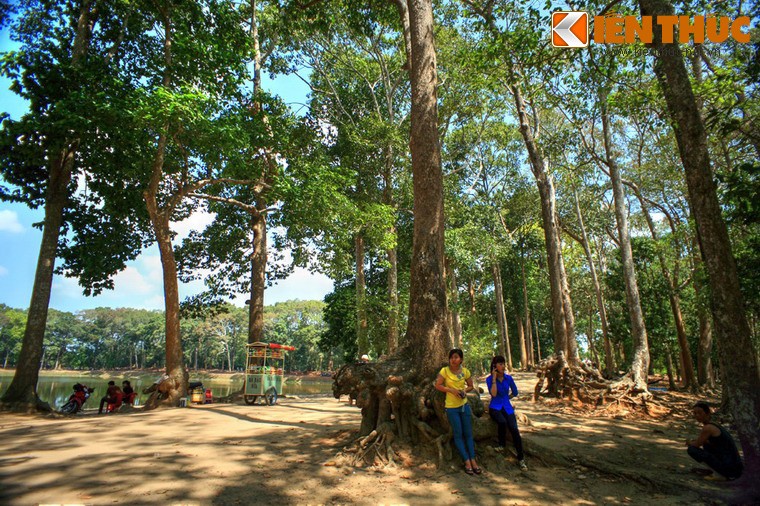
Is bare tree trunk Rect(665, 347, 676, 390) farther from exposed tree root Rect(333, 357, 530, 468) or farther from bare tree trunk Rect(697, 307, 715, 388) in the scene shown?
exposed tree root Rect(333, 357, 530, 468)

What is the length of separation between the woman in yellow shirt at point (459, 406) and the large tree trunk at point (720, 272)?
2.90m

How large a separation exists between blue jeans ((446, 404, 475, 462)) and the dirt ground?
248mm

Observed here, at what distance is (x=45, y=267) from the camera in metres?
12.0

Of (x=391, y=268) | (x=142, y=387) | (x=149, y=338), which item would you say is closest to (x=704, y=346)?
(x=391, y=268)

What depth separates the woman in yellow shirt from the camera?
5.06 meters

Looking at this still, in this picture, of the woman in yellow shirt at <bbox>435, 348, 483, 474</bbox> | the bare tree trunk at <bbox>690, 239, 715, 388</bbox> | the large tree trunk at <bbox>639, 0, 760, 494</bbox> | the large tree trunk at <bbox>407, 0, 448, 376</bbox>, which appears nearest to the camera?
the large tree trunk at <bbox>639, 0, 760, 494</bbox>

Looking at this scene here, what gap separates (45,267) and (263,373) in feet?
24.3

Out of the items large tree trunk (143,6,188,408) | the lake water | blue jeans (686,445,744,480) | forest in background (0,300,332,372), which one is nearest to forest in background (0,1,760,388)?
large tree trunk (143,6,188,408)

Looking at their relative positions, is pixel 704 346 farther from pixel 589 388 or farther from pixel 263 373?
pixel 263 373

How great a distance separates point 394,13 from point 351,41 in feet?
32.8

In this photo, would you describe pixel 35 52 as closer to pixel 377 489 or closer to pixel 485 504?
pixel 377 489

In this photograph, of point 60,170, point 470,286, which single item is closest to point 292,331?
point 470,286

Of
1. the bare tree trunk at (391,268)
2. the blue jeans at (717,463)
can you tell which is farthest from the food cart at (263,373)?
the blue jeans at (717,463)

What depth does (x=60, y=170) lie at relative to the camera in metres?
12.8
